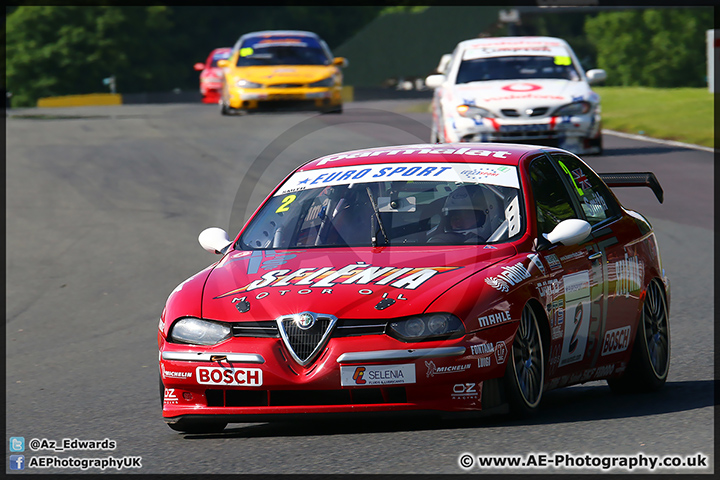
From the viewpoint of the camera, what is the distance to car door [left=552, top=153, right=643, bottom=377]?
7.60m

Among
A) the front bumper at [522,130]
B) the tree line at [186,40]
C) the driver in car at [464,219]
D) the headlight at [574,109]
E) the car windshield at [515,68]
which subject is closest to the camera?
the driver in car at [464,219]

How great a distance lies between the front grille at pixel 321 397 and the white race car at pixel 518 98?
40.6 ft

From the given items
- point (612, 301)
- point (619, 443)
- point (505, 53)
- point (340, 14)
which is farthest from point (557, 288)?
point (340, 14)

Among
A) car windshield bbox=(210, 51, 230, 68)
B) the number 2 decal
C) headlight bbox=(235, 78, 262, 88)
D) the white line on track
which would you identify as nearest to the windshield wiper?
the number 2 decal

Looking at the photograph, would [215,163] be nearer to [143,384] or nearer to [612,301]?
[143,384]

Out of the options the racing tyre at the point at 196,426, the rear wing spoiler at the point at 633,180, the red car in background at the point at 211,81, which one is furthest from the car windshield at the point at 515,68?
the red car in background at the point at 211,81

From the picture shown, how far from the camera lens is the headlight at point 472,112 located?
1859 centimetres

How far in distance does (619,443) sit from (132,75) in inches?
2807

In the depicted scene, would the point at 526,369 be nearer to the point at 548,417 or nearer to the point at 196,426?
the point at 548,417

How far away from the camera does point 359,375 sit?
249 inches

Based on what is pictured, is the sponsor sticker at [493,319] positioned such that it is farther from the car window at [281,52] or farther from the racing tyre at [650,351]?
the car window at [281,52]

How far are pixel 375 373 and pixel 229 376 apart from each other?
0.75m

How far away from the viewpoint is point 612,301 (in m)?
7.72

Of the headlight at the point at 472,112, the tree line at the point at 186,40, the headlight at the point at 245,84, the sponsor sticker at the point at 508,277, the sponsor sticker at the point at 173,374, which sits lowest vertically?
the sponsor sticker at the point at 173,374
